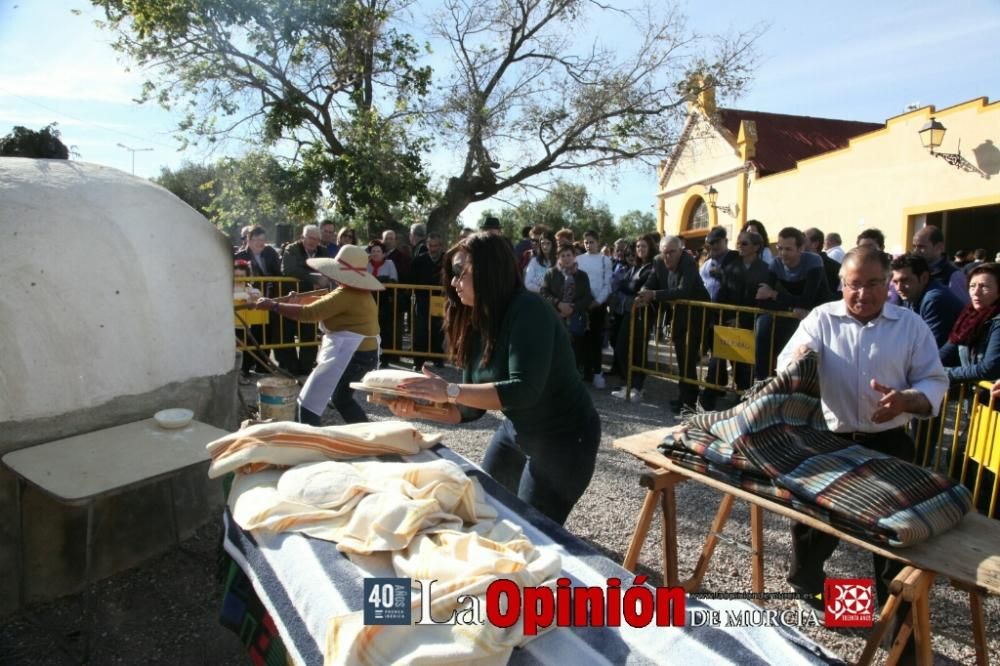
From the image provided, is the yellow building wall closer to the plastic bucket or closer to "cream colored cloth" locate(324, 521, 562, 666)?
the plastic bucket

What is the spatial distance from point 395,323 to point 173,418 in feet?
19.1

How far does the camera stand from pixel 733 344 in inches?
265

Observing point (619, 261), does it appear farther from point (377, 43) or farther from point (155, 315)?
point (377, 43)

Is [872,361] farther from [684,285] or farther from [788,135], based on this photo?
[788,135]

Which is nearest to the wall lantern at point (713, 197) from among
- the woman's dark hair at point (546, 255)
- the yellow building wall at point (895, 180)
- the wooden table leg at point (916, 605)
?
the yellow building wall at point (895, 180)

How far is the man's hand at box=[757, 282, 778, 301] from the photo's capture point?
21.7 ft

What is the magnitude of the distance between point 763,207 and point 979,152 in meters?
9.21

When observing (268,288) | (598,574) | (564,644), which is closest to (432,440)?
(598,574)

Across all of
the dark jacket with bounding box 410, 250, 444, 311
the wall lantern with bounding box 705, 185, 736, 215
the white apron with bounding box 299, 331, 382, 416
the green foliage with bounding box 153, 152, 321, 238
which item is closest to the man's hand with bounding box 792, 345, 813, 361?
the white apron with bounding box 299, 331, 382, 416

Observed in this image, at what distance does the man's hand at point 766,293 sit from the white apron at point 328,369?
4.20 metres

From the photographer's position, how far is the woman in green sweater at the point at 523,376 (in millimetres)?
2639

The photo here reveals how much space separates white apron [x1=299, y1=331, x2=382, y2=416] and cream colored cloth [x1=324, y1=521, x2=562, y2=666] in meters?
2.87

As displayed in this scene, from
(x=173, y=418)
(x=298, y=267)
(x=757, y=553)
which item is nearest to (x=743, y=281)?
(x=757, y=553)

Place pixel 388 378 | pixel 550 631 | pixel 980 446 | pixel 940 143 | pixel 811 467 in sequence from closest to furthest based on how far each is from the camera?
1. pixel 550 631
2. pixel 811 467
3. pixel 388 378
4. pixel 980 446
5. pixel 940 143
